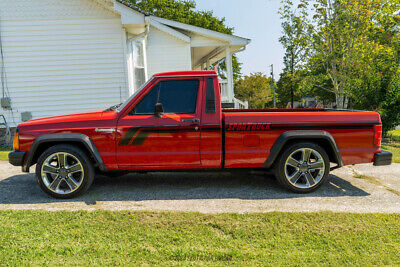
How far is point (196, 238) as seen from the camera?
2760 mm

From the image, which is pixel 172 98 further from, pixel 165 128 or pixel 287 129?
pixel 287 129

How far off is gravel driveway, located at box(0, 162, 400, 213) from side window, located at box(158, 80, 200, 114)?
132cm

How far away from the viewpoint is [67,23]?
8.82 m

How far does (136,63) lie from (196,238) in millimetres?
8406

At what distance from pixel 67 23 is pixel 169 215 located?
321 inches

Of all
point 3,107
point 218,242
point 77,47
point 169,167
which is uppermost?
point 77,47

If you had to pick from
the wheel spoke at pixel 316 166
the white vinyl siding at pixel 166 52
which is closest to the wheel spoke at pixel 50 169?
the wheel spoke at pixel 316 166

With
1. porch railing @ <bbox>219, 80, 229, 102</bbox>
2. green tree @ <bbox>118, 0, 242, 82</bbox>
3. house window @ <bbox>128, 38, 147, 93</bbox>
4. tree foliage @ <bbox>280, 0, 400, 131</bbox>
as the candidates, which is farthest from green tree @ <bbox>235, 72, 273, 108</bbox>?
house window @ <bbox>128, 38, 147, 93</bbox>

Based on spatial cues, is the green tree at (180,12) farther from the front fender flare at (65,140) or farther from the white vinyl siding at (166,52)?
the front fender flare at (65,140)

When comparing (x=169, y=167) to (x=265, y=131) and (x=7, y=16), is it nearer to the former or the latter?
(x=265, y=131)

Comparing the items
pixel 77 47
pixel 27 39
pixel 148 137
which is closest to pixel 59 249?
pixel 148 137

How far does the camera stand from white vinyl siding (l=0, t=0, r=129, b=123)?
8.74 meters

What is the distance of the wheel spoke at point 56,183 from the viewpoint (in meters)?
3.93

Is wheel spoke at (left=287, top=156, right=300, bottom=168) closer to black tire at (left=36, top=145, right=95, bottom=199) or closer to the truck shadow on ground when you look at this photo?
the truck shadow on ground
